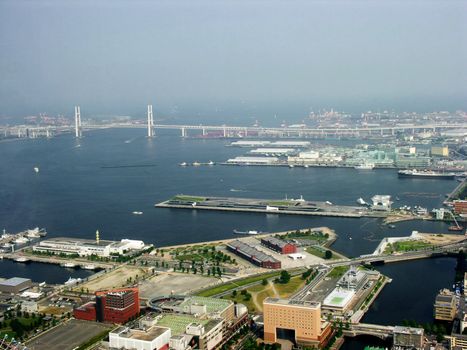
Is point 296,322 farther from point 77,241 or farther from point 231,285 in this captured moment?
point 77,241

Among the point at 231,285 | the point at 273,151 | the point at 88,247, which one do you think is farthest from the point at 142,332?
the point at 273,151

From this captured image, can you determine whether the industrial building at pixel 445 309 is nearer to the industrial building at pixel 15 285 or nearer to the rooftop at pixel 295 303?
the rooftop at pixel 295 303

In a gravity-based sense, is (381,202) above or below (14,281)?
above

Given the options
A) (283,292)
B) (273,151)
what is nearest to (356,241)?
(283,292)

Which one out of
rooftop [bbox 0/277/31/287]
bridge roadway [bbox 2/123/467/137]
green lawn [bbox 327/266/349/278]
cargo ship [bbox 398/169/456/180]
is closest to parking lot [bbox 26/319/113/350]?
rooftop [bbox 0/277/31/287]

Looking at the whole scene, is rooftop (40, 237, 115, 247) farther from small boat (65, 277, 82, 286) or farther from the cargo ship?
the cargo ship

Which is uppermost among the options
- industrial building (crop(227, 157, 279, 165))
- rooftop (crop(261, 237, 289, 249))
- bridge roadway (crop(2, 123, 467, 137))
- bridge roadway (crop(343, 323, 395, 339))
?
bridge roadway (crop(2, 123, 467, 137))
